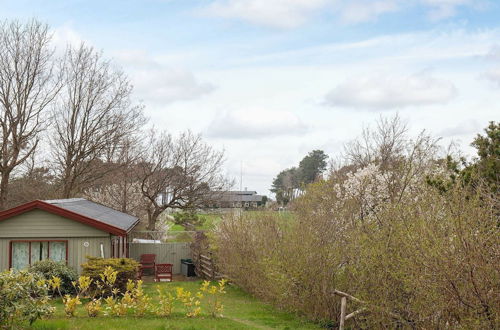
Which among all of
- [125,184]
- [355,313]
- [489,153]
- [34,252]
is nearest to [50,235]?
[34,252]

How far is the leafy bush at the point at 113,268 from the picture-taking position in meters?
16.7

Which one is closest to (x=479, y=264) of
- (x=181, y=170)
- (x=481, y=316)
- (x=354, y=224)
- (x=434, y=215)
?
(x=481, y=316)

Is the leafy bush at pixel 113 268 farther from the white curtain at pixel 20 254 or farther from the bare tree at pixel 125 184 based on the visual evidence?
the bare tree at pixel 125 184

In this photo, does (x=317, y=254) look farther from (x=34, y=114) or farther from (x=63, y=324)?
(x=34, y=114)

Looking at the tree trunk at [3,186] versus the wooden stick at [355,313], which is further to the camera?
the tree trunk at [3,186]

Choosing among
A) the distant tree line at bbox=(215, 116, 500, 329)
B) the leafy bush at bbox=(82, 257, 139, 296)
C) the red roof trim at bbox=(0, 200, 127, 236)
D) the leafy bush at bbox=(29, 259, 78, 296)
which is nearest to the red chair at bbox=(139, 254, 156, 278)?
the distant tree line at bbox=(215, 116, 500, 329)

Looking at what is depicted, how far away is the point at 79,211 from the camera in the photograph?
20062 millimetres

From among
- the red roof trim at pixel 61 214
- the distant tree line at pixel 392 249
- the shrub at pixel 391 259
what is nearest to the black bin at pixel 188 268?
the distant tree line at pixel 392 249

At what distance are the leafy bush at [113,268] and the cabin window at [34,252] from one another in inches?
80.3

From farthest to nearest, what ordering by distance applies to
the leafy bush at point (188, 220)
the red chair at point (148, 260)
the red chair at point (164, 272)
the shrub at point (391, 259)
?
1. the leafy bush at point (188, 220)
2. the red chair at point (148, 260)
3. the red chair at point (164, 272)
4. the shrub at point (391, 259)

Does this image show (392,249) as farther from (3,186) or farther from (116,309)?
(3,186)

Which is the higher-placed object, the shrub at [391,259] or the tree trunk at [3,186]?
the tree trunk at [3,186]

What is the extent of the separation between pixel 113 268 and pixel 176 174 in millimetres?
17563

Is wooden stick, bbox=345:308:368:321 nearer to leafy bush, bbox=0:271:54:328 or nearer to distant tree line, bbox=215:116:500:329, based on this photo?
distant tree line, bbox=215:116:500:329
